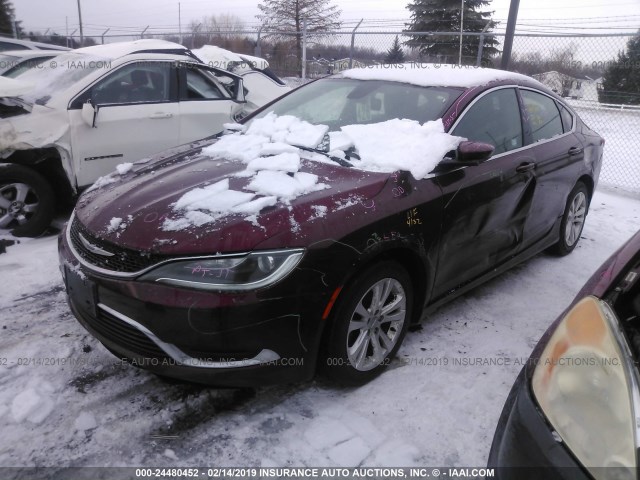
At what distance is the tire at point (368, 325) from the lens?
7.77 feet

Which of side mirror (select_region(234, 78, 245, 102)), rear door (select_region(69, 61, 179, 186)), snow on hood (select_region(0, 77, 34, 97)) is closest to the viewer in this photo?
snow on hood (select_region(0, 77, 34, 97))

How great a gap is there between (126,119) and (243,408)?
11.8 feet

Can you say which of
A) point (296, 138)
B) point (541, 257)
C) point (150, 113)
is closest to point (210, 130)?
point (150, 113)

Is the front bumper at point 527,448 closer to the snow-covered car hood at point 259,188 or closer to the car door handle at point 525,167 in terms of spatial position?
the snow-covered car hood at point 259,188

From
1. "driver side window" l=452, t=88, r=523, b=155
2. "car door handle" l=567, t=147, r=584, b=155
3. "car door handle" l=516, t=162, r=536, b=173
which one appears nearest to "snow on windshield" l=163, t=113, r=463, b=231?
"driver side window" l=452, t=88, r=523, b=155

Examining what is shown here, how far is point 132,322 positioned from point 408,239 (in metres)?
1.39

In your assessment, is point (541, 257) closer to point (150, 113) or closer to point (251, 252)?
point (251, 252)

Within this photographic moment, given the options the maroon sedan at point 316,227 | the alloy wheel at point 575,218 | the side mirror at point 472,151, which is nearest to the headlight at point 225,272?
the maroon sedan at point 316,227

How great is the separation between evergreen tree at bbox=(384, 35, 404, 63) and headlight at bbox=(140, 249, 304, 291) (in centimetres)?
1098

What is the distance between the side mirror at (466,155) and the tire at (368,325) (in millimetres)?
673

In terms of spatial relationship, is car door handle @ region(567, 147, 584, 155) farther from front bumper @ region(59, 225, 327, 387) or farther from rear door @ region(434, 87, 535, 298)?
front bumper @ region(59, 225, 327, 387)

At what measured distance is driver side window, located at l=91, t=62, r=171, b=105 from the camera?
4.93 metres

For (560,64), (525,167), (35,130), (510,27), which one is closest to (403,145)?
(525,167)

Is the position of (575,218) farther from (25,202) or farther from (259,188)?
(25,202)
